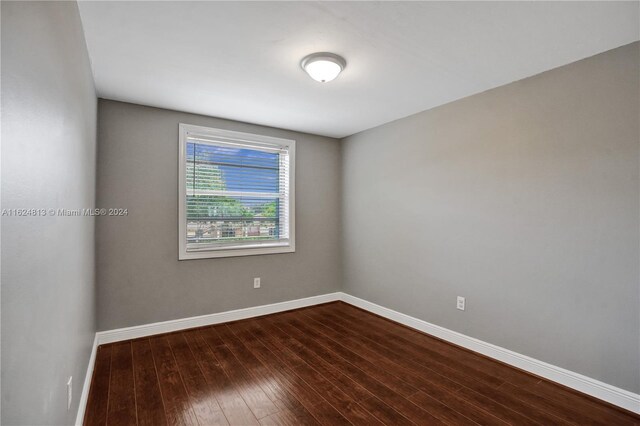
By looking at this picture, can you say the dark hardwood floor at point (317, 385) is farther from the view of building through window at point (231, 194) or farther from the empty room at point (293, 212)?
the view of building through window at point (231, 194)

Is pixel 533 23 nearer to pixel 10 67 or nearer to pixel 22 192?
pixel 10 67

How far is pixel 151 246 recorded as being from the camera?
3197mm

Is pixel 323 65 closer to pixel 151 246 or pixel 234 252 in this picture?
pixel 234 252

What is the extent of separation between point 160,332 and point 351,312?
7.16 ft

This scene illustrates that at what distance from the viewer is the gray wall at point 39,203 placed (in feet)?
2.59

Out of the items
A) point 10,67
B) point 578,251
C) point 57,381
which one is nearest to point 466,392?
point 578,251

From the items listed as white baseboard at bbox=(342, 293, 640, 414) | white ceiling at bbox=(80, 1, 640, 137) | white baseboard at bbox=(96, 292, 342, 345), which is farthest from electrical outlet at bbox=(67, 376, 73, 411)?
white baseboard at bbox=(342, 293, 640, 414)

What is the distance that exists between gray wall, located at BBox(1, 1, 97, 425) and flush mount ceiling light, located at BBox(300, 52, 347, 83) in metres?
1.36

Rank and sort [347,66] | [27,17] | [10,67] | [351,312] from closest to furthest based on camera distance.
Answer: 1. [10,67]
2. [27,17]
3. [347,66]
4. [351,312]

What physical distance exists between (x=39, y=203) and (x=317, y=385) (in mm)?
2008

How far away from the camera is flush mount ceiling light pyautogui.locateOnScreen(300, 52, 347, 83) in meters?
2.21

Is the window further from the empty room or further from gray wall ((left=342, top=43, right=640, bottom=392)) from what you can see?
gray wall ((left=342, top=43, right=640, bottom=392))

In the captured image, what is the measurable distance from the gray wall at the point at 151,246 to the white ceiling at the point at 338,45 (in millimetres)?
318

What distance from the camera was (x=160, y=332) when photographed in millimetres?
3203
